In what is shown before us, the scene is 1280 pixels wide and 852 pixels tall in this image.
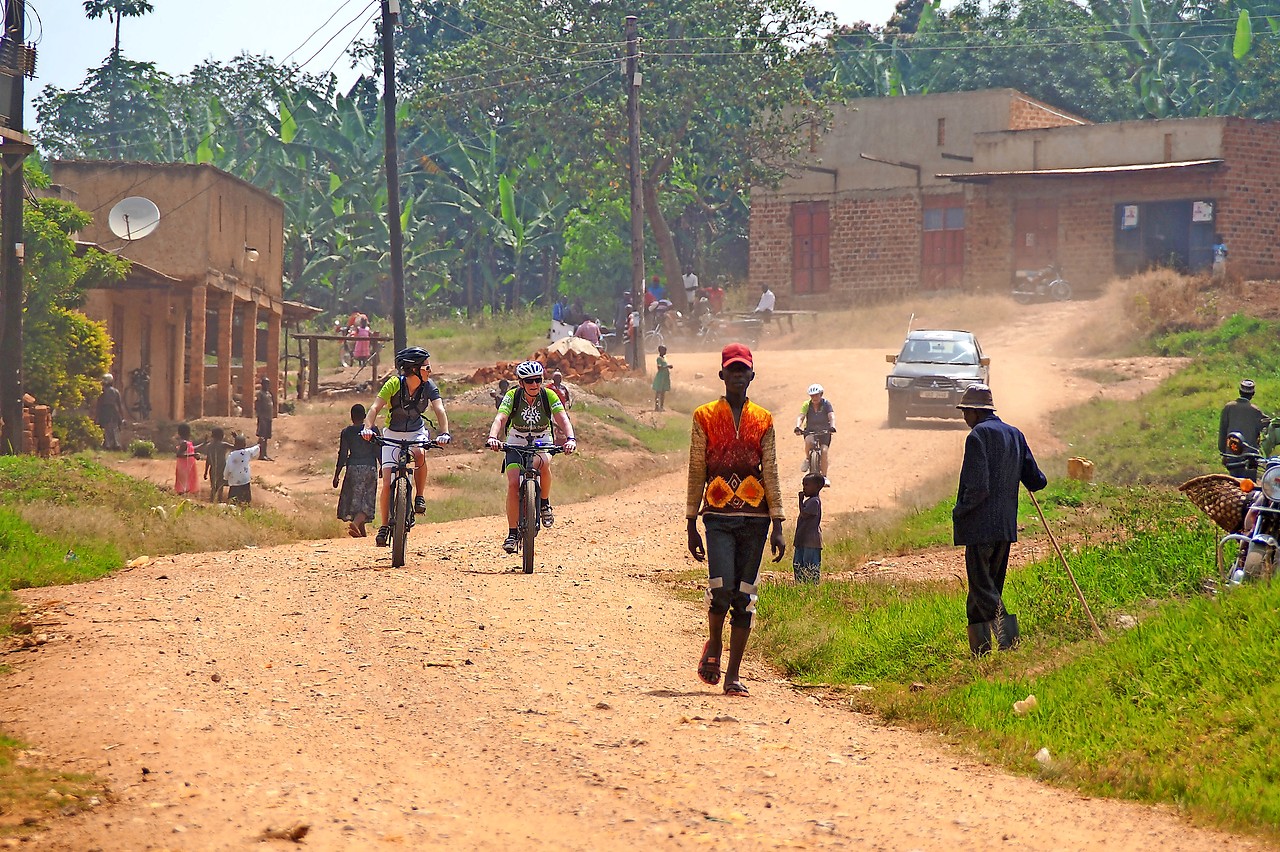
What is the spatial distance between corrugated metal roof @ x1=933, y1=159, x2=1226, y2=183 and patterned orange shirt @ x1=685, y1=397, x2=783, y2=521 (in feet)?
118

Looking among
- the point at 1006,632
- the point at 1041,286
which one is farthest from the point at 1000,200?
the point at 1006,632

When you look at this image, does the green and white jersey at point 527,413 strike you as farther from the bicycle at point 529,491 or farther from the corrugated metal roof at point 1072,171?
the corrugated metal roof at point 1072,171

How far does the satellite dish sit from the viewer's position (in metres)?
32.1

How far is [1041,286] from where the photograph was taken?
44.3 meters

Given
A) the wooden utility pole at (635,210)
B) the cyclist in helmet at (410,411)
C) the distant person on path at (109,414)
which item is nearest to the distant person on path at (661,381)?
the wooden utility pole at (635,210)

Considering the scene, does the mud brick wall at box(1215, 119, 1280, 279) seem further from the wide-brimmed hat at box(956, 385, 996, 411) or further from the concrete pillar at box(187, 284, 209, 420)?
the wide-brimmed hat at box(956, 385, 996, 411)

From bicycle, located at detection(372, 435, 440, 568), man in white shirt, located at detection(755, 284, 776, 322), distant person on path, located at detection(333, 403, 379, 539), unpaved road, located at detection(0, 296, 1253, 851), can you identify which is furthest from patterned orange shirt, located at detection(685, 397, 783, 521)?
man in white shirt, located at detection(755, 284, 776, 322)

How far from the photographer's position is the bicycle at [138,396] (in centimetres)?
3344

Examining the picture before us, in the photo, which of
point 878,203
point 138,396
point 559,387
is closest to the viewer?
point 559,387

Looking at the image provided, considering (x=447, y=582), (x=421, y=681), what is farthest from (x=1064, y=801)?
(x=447, y=582)

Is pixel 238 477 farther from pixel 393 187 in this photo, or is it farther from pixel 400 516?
pixel 393 187

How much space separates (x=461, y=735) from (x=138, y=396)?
28217 mm

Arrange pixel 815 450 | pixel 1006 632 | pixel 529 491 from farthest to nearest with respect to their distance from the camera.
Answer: pixel 815 450, pixel 529 491, pixel 1006 632

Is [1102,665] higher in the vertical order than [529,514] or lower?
lower
